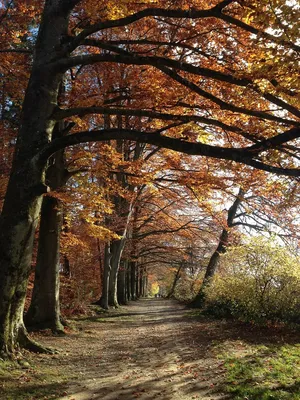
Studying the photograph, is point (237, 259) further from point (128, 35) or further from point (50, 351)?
point (128, 35)

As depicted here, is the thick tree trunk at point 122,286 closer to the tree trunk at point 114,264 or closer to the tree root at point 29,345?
the tree trunk at point 114,264

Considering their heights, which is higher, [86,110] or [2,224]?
[86,110]

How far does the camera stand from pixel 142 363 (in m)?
7.48

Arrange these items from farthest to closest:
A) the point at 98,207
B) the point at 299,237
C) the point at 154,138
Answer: the point at 299,237
the point at 98,207
the point at 154,138

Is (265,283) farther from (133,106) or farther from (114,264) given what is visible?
(114,264)

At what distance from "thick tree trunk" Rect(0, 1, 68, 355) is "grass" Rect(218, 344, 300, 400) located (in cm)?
390

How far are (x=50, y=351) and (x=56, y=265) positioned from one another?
2.94 m

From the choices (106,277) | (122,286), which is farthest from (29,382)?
(122,286)

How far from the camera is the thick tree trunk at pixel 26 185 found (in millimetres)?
6203

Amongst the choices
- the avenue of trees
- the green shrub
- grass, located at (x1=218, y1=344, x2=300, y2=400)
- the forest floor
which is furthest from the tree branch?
the green shrub

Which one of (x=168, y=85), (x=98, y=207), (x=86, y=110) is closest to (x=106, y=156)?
(x=98, y=207)

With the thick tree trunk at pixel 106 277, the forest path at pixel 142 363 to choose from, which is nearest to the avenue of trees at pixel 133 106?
the forest path at pixel 142 363

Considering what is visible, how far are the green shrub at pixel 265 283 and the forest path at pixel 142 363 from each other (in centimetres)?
140

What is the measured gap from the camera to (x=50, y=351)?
7523mm
